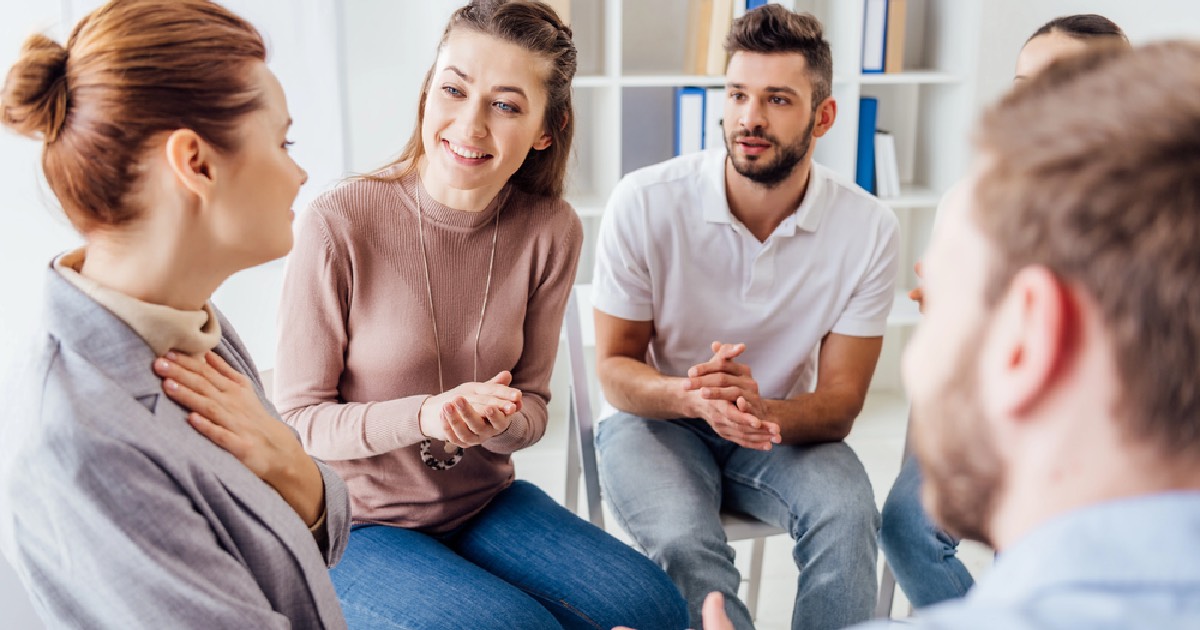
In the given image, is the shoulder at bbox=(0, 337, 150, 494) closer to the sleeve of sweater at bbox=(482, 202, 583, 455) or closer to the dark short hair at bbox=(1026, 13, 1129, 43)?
the sleeve of sweater at bbox=(482, 202, 583, 455)

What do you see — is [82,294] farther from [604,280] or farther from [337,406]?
[604,280]

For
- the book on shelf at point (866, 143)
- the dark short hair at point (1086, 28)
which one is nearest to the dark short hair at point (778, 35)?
the dark short hair at point (1086, 28)

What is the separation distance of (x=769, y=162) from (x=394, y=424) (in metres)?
0.95

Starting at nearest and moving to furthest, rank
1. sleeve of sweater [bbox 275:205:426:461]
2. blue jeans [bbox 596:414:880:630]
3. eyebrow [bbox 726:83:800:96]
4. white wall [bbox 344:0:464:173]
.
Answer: sleeve of sweater [bbox 275:205:426:461] < blue jeans [bbox 596:414:880:630] < eyebrow [bbox 726:83:800:96] < white wall [bbox 344:0:464:173]

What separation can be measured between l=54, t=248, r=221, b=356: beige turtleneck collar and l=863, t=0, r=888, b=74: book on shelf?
98.9 inches

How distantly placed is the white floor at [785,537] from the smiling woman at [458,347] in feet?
3.07

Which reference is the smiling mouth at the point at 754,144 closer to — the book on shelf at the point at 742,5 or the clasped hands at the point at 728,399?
the clasped hands at the point at 728,399

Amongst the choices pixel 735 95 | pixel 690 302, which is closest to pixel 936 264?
pixel 690 302

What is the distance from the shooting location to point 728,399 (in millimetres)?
1814

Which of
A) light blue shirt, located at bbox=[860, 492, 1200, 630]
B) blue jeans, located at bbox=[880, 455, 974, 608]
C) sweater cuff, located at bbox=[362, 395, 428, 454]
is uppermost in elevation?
light blue shirt, located at bbox=[860, 492, 1200, 630]

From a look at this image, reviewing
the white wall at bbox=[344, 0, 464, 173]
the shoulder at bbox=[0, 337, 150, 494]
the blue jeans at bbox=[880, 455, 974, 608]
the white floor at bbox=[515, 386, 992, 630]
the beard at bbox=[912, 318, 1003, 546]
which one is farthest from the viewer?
the white wall at bbox=[344, 0, 464, 173]

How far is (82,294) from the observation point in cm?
100

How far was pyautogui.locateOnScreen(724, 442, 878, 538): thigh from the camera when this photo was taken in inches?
71.6

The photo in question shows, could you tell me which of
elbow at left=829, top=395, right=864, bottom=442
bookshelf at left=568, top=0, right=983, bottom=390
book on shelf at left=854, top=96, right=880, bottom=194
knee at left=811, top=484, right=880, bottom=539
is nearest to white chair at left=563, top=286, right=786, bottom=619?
knee at left=811, top=484, right=880, bottom=539
